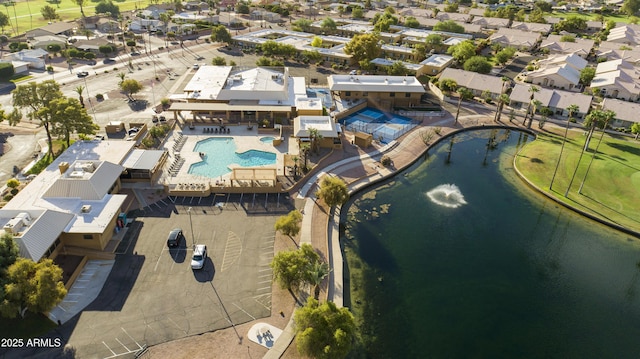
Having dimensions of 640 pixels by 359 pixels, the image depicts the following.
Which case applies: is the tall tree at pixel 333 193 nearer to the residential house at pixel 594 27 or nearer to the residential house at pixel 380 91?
the residential house at pixel 380 91

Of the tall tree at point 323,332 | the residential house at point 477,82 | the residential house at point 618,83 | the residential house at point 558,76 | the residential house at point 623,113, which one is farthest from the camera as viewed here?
the residential house at point 558,76

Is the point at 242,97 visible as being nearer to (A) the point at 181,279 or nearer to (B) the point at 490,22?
(A) the point at 181,279

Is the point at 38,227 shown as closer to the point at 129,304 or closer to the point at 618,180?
the point at 129,304

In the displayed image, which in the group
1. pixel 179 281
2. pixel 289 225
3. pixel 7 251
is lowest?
pixel 179 281

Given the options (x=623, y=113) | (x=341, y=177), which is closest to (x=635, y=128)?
(x=623, y=113)

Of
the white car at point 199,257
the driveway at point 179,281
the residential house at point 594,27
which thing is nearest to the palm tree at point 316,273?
the driveway at point 179,281
